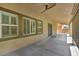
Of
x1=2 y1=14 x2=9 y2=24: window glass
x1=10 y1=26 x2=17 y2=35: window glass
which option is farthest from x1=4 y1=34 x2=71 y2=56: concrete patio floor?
x1=2 y1=14 x2=9 y2=24: window glass

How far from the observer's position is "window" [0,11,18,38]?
4703 mm

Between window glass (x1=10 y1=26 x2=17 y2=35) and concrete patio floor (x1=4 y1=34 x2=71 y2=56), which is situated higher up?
window glass (x1=10 y1=26 x2=17 y2=35)

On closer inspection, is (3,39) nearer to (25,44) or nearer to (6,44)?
(6,44)

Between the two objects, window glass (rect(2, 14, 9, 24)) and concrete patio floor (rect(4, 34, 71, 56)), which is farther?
window glass (rect(2, 14, 9, 24))

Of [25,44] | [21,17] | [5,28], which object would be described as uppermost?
[21,17]

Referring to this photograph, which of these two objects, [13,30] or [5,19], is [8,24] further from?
[13,30]

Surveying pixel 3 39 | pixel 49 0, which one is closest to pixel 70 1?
pixel 49 0

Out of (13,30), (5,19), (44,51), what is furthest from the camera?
(13,30)

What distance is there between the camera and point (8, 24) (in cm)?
507

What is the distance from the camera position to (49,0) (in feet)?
4.03

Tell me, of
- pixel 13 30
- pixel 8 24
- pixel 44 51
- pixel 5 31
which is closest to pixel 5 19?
pixel 8 24

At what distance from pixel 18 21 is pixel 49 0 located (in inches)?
189

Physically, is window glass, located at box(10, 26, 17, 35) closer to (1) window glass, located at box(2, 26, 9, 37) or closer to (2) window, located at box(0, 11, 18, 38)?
(2) window, located at box(0, 11, 18, 38)

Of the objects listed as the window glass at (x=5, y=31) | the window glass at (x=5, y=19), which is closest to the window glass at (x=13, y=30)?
the window glass at (x=5, y=31)
